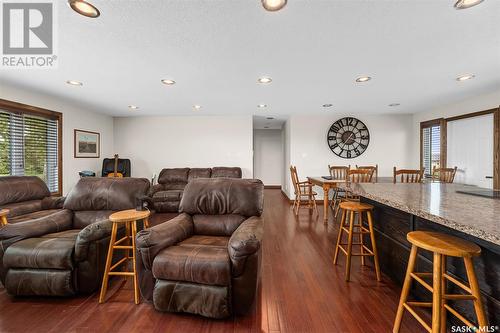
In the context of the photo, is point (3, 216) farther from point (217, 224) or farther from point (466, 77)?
point (466, 77)

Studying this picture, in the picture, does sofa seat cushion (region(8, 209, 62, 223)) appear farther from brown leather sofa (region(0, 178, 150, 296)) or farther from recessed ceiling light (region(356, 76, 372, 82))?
recessed ceiling light (region(356, 76, 372, 82))

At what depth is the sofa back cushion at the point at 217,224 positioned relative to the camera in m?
2.07

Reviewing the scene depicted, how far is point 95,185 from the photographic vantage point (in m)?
2.34

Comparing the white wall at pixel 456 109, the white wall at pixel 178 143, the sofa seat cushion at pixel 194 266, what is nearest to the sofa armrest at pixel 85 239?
the sofa seat cushion at pixel 194 266

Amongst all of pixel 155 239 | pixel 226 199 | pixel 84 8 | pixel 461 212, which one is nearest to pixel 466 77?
pixel 461 212

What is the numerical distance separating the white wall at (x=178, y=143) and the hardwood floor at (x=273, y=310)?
12.1 feet

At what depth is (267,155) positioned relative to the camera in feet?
26.1

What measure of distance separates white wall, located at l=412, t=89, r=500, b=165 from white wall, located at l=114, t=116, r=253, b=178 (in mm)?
4269

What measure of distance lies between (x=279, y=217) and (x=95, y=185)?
3.09 m

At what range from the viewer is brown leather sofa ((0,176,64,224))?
2623mm

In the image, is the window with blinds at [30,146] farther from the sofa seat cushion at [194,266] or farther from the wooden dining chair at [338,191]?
the wooden dining chair at [338,191]

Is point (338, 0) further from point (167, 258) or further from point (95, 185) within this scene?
point (95, 185)

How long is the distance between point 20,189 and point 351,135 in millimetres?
6429

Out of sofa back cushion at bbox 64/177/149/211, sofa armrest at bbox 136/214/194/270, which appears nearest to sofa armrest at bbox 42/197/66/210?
sofa back cushion at bbox 64/177/149/211
